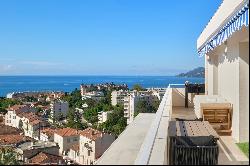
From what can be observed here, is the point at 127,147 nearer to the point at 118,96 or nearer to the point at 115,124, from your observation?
the point at 115,124

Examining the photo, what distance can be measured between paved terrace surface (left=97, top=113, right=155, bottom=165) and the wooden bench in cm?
109

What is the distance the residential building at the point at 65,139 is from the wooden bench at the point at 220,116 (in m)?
49.8

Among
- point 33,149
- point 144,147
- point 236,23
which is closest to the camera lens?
point 144,147

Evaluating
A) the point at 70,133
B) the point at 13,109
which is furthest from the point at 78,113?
the point at 70,133

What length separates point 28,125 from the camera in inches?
2790

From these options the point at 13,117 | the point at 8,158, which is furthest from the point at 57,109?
the point at 8,158

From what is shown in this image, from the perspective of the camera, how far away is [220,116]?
22.6 ft

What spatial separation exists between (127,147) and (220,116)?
2411 millimetres

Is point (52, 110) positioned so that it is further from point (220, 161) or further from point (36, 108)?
point (220, 161)

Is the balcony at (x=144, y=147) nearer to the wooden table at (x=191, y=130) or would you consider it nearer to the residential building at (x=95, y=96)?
the wooden table at (x=191, y=130)

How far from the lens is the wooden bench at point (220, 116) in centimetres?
676

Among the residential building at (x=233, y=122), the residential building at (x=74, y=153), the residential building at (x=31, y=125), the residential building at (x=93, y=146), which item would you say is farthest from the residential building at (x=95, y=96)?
the residential building at (x=233, y=122)

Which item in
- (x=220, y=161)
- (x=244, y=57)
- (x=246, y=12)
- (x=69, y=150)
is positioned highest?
(x=246, y=12)

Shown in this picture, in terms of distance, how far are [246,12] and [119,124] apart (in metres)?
66.9
